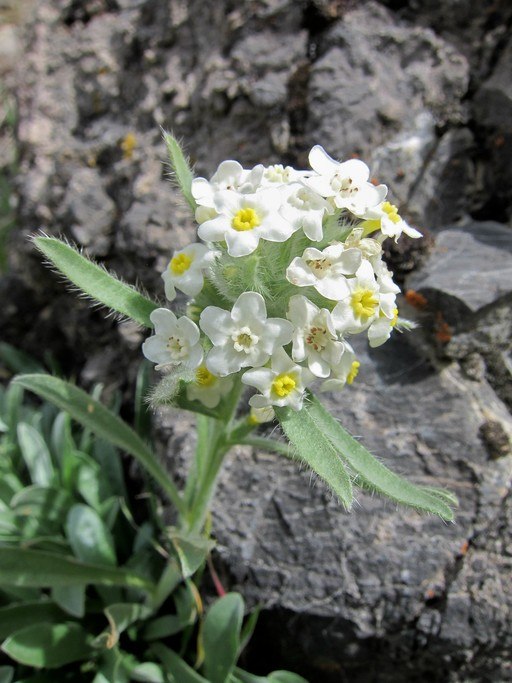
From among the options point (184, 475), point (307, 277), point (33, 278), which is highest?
point (307, 277)

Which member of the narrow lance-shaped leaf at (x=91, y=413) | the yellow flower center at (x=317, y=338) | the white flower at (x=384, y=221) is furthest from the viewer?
the narrow lance-shaped leaf at (x=91, y=413)

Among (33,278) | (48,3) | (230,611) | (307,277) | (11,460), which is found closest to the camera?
Result: (307,277)

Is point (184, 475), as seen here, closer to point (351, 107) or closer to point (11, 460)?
point (11, 460)

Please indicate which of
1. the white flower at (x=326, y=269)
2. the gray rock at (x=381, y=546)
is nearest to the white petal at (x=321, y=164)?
the white flower at (x=326, y=269)

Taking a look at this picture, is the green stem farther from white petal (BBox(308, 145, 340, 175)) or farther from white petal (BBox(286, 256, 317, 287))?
white petal (BBox(308, 145, 340, 175))

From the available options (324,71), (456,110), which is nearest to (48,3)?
(324,71)

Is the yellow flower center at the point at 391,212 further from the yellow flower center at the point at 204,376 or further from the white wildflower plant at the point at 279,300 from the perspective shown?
the yellow flower center at the point at 204,376

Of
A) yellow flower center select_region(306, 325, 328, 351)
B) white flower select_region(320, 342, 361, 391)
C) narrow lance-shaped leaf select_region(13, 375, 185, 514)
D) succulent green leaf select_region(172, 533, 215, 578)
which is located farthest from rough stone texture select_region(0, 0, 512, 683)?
yellow flower center select_region(306, 325, 328, 351)
